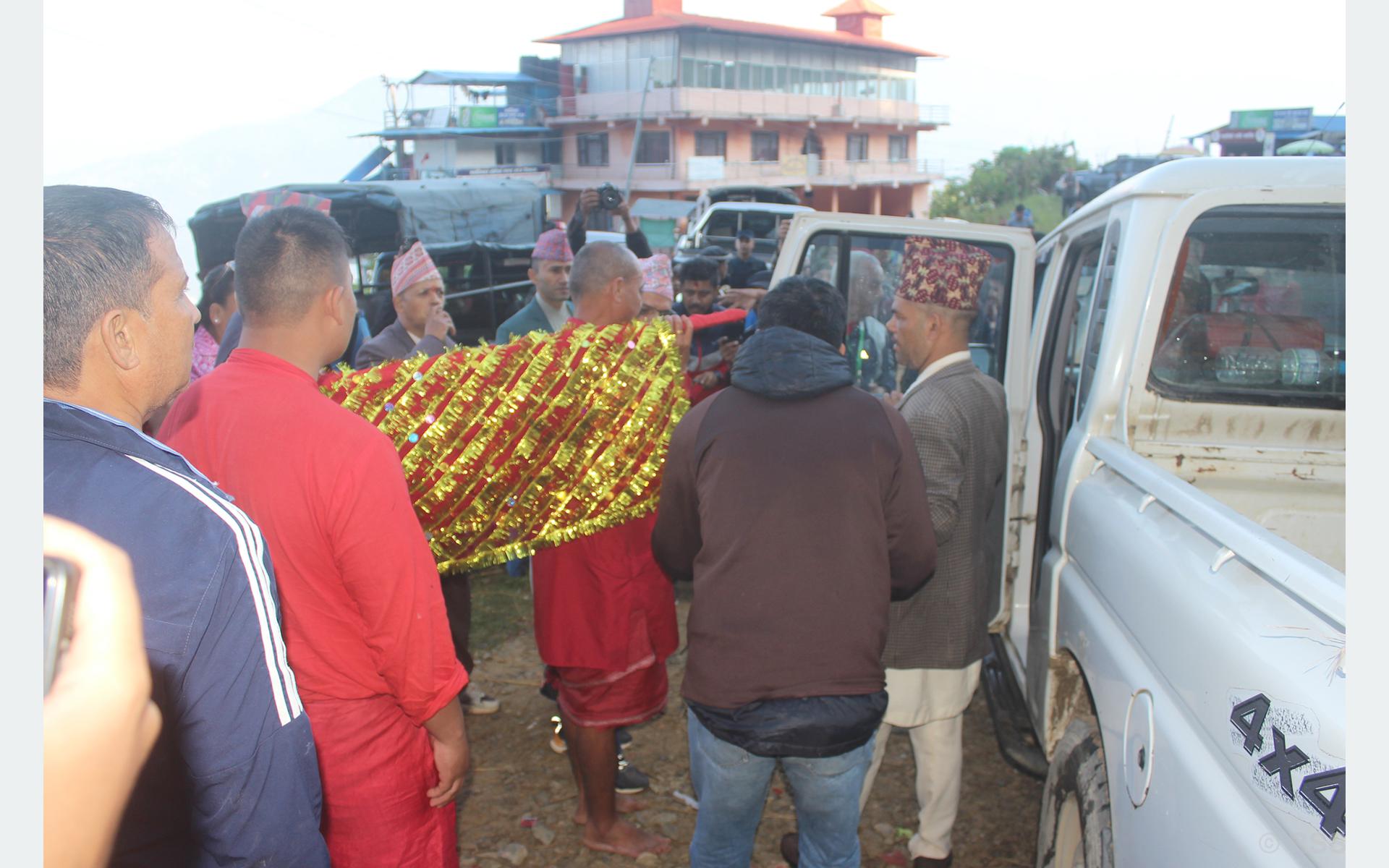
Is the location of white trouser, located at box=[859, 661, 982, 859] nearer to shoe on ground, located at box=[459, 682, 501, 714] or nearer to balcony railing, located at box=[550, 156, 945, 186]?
shoe on ground, located at box=[459, 682, 501, 714]

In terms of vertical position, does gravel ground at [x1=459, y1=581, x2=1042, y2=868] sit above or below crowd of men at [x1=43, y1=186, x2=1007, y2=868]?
below

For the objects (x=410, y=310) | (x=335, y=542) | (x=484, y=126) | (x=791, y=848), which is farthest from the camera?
(x=484, y=126)

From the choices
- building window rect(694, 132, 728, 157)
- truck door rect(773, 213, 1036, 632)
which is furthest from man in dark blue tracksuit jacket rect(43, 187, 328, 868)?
building window rect(694, 132, 728, 157)

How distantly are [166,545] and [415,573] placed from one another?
767 millimetres

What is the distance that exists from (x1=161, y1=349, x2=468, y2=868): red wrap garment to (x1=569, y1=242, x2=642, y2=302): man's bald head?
1477 millimetres

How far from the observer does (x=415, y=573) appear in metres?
1.96

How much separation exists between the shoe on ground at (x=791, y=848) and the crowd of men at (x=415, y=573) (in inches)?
0.5

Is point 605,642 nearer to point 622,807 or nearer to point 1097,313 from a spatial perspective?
point 622,807

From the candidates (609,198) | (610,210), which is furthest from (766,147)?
(609,198)

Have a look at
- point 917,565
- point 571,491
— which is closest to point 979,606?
point 917,565

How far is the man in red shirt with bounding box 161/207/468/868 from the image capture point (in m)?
1.89

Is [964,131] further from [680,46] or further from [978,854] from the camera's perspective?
[978,854]

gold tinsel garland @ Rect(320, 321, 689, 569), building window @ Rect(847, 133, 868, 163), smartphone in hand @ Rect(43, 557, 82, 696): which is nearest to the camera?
smartphone in hand @ Rect(43, 557, 82, 696)

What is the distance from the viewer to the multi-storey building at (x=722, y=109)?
4006 cm
